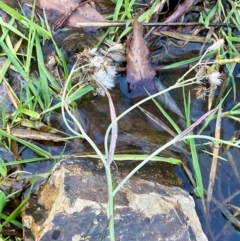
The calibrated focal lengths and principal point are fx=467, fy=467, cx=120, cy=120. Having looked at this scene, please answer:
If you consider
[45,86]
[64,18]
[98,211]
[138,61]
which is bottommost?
[98,211]

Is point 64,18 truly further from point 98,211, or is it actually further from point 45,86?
point 98,211

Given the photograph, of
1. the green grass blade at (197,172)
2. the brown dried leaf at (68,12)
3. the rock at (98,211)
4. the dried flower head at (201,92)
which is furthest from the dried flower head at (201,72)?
the brown dried leaf at (68,12)

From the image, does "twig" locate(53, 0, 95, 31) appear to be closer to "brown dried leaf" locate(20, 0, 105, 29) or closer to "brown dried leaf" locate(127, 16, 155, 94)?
"brown dried leaf" locate(20, 0, 105, 29)

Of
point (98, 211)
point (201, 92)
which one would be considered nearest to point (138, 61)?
point (201, 92)

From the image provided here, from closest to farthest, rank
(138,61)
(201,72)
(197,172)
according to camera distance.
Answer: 1. (201,72)
2. (197,172)
3. (138,61)

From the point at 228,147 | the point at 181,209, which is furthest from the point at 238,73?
the point at 181,209

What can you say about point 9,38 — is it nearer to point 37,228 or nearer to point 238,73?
point 37,228
